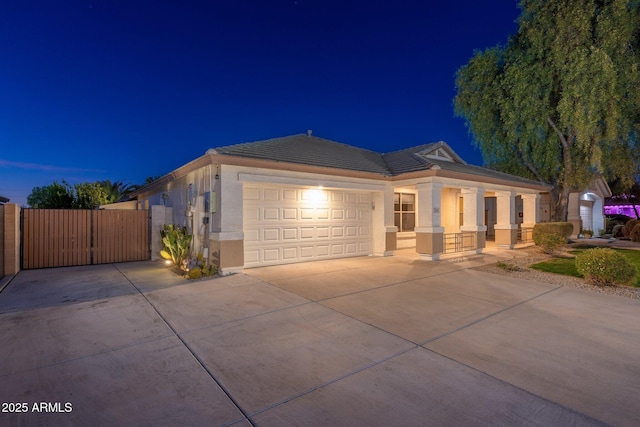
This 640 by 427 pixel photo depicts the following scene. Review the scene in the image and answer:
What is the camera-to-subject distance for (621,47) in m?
13.6

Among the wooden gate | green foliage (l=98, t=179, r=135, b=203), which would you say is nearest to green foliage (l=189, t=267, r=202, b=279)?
the wooden gate

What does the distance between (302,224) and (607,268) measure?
8353mm

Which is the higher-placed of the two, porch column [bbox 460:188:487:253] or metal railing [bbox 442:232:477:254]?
porch column [bbox 460:188:487:253]

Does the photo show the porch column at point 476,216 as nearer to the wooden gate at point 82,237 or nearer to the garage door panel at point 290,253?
the garage door panel at point 290,253

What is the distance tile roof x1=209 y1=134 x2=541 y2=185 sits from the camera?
948 cm

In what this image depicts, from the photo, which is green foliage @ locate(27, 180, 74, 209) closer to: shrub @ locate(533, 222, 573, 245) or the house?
the house

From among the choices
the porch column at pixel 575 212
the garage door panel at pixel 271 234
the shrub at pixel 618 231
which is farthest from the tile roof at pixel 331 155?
the shrub at pixel 618 231

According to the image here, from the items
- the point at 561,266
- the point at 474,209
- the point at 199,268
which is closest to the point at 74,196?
the point at 199,268

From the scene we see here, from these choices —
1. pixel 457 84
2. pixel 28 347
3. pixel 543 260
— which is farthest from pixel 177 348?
pixel 457 84

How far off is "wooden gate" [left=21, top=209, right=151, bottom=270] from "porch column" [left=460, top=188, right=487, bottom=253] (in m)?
13.6

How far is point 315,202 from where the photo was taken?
11.0 m

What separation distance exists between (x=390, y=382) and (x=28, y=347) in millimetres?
4629

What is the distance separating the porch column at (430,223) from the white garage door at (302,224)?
2152mm

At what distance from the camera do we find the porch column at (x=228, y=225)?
8469mm
